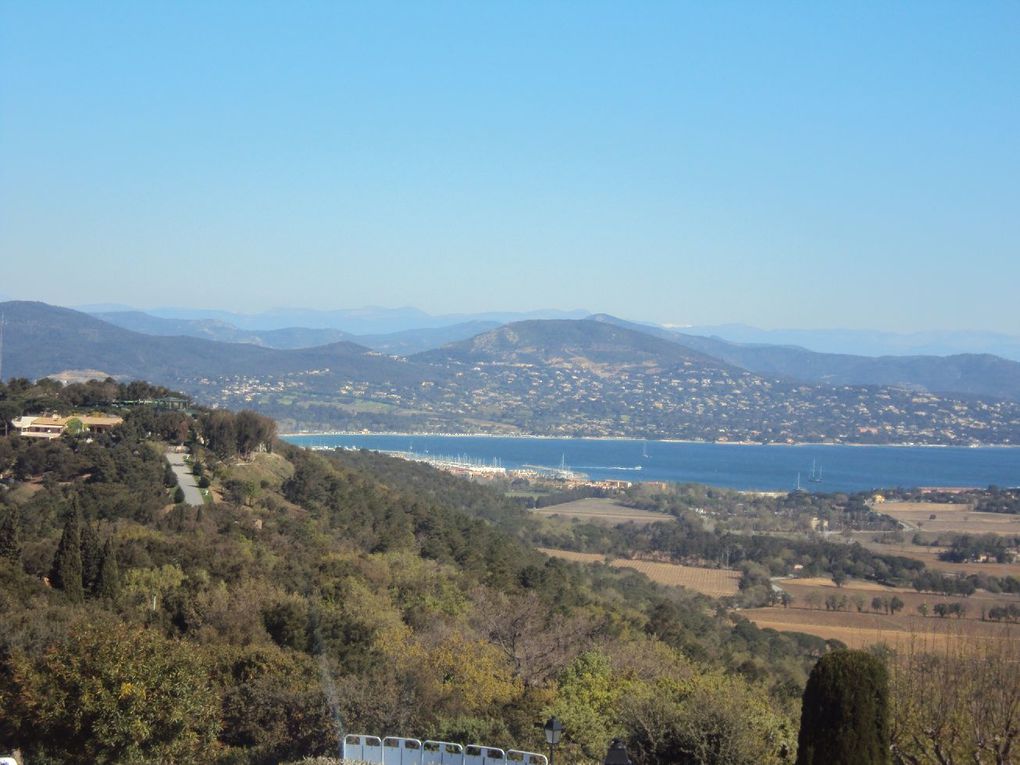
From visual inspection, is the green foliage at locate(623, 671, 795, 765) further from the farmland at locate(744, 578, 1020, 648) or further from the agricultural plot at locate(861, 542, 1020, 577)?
the agricultural plot at locate(861, 542, 1020, 577)

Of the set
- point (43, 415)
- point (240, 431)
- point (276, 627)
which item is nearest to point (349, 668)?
point (276, 627)

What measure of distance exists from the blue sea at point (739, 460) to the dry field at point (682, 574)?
37491 mm

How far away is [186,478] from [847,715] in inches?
941

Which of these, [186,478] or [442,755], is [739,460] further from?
[442,755]

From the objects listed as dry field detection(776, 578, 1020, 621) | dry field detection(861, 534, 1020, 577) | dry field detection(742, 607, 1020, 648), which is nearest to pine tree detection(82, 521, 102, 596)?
dry field detection(742, 607, 1020, 648)

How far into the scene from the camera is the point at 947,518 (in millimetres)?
64875

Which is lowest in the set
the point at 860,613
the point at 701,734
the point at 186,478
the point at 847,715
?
the point at 860,613

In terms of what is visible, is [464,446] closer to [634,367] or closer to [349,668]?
[634,367]

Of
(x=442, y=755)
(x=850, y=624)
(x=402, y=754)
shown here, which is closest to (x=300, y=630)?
(x=402, y=754)

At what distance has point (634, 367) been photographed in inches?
6949

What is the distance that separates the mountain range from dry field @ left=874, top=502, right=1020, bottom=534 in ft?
187

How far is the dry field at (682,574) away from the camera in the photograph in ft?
133

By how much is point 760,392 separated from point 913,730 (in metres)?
157

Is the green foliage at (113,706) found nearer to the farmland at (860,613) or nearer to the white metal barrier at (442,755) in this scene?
the white metal barrier at (442,755)
